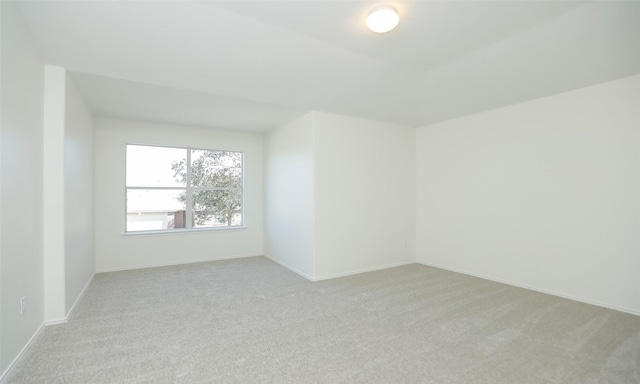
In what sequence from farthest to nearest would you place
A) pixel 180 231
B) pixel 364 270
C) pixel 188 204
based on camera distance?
pixel 188 204 → pixel 180 231 → pixel 364 270

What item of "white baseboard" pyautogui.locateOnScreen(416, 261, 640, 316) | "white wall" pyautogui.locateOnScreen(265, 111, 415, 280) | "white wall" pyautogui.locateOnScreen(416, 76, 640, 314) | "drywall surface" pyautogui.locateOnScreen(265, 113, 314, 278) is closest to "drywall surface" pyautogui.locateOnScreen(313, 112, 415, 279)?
"white wall" pyautogui.locateOnScreen(265, 111, 415, 280)

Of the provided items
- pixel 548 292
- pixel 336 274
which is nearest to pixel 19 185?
pixel 336 274

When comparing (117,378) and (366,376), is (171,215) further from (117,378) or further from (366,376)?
(366,376)

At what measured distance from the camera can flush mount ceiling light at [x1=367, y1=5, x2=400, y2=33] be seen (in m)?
2.28

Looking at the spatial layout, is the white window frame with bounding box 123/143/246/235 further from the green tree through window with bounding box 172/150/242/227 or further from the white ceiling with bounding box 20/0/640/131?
the white ceiling with bounding box 20/0/640/131

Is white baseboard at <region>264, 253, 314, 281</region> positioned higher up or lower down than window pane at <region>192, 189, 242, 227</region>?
lower down

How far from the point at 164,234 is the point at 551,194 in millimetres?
5714

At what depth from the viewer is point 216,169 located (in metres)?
5.53

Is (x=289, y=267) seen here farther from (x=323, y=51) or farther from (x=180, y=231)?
(x=323, y=51)

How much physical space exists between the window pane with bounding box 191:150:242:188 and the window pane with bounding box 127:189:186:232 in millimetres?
418

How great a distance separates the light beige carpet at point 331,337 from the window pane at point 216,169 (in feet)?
7.02

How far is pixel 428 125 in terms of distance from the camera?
5164mm

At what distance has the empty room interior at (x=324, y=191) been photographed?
2172 mm

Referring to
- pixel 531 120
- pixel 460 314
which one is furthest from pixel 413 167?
pixel 460 314
